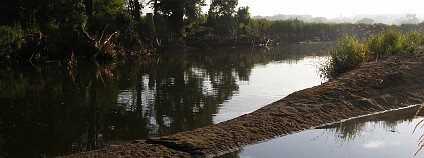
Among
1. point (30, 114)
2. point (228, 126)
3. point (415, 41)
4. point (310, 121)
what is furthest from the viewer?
point (415, 41)

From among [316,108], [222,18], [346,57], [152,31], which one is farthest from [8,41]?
[222,18]

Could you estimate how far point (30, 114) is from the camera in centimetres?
1041

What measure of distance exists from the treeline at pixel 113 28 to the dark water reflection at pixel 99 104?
308 centimetres

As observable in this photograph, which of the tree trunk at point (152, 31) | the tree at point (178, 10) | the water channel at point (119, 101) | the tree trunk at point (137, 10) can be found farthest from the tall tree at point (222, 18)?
the water channel at point (119, 101)

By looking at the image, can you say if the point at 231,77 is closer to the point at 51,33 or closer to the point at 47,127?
the point at 47,127

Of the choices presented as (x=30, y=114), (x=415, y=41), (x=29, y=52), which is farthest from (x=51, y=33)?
(x=415, y=41)

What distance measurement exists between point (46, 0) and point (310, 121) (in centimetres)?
2088

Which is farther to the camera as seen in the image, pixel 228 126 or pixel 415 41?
pixel 415 41

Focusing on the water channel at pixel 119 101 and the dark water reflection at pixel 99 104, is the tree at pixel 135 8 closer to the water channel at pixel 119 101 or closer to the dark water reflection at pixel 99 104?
the water channel at pixel 119 101

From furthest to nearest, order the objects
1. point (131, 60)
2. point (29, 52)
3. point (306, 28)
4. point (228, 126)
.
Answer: point (306, 28), point (131, 60), point (29, 52), point (228, 126)

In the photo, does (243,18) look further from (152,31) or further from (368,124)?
(368,124)

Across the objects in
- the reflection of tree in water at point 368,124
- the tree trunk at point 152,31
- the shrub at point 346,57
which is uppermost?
the tree trunk at point 152,31

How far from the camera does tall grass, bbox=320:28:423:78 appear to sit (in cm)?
1388

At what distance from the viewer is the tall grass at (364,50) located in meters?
13.9
